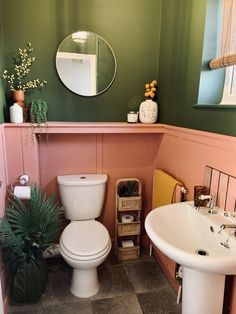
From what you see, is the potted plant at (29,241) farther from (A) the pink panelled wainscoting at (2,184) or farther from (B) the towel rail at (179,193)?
(B) the towel rail at (179,193)

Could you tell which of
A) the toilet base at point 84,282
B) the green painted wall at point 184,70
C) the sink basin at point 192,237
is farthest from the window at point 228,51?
the toilet base at point 84,282

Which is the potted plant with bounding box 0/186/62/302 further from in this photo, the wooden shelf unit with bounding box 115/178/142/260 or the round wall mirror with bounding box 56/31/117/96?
the round wall mirror with bounding box 56/31/117/96

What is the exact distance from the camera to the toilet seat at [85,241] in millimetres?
1659

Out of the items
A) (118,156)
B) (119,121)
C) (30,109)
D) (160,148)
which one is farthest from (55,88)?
(160,148)

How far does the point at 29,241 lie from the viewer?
5.57ft

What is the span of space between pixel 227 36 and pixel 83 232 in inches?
63.8

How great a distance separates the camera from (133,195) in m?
2.21

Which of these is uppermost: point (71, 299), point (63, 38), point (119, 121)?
point (63, 38)

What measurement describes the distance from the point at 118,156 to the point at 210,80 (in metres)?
1.01

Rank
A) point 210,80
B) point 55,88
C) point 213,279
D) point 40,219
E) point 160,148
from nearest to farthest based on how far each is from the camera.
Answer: point 213,279 < point 210,80 < point 40,219 < point 55,88 < point 160,148

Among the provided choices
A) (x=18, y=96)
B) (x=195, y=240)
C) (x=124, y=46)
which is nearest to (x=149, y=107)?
(x=124, y=46)

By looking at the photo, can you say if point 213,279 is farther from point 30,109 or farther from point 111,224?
point 30,109

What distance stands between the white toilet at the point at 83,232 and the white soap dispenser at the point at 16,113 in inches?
22.1

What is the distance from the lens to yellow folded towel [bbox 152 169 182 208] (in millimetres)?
1783
